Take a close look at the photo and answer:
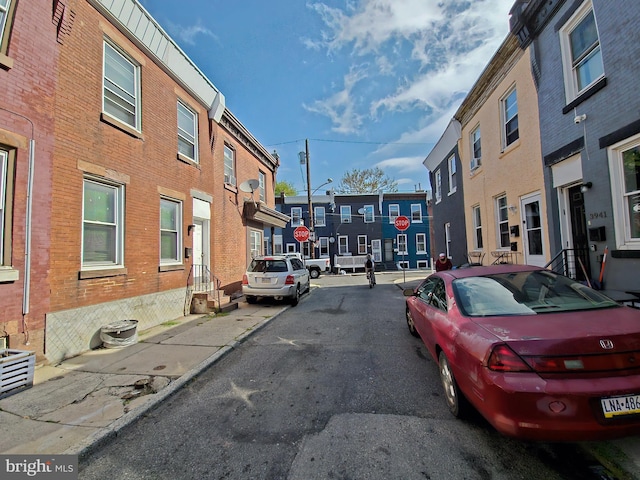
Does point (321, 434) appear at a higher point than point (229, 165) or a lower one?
lower

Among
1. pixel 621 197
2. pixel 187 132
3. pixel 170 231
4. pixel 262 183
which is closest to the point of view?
pixel 621 197

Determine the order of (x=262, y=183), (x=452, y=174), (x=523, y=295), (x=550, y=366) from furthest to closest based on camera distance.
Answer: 1. (x=262, y=183)
2. (x=452, y=174)
3. (x=523, y=295)
4. (x=550, y=366)

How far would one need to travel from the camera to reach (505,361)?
2.42 m

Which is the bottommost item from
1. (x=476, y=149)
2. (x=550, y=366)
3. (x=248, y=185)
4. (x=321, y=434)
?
(x=321, y=434)

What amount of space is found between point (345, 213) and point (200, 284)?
78.5 feet

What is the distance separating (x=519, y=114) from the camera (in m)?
8.66

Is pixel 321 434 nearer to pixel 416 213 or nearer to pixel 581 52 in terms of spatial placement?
pixel 581 52

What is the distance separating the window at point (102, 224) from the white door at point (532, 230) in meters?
10.2

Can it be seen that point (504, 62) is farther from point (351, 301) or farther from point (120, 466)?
point (120, 466)

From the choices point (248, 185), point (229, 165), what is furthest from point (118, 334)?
point (229, 165)

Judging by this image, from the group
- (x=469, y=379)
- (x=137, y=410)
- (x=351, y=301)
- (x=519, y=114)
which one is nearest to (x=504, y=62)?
(x=519, y=114)

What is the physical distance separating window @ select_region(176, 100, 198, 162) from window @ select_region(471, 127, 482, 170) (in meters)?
9.97

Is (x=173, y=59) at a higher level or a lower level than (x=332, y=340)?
higher

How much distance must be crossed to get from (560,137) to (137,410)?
919 centimetres
